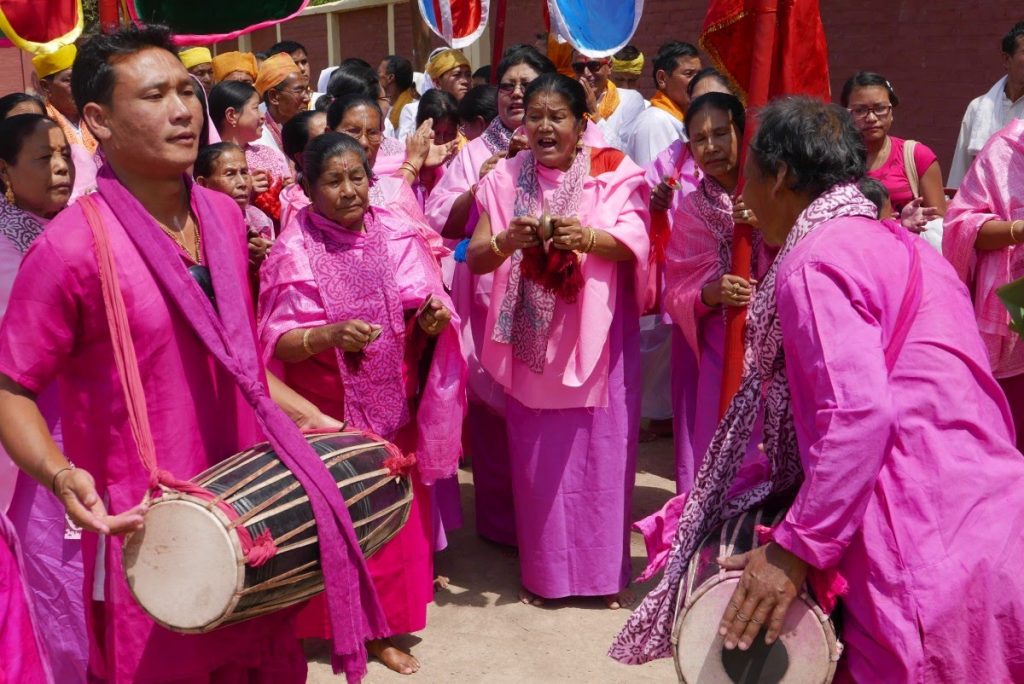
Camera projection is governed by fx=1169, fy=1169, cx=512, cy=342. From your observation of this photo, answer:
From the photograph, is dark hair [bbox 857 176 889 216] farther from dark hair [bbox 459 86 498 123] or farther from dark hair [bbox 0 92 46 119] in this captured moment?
dark hair [bbox 0 92 46 119]

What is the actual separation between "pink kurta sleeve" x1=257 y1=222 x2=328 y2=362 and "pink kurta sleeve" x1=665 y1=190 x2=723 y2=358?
152 centimetres

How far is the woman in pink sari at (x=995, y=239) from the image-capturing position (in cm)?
472

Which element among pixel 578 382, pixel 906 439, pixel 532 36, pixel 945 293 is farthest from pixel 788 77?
pixel 532 36

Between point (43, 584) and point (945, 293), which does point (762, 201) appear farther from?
point (43, 584)

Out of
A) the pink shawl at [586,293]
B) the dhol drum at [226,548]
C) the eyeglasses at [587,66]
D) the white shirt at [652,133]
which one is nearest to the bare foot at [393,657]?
the pink shawl at [586,293]

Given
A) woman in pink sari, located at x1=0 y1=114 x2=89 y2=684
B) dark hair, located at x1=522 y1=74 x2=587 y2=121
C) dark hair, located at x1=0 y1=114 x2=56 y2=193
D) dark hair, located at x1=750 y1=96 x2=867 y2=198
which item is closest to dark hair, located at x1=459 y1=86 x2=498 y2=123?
dark hair, located at x1=522 y1=74 x2=587 y2=121

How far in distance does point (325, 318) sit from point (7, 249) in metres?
1.06

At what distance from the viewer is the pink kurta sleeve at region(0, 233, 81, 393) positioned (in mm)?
2500

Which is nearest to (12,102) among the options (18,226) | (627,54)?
(18,226)

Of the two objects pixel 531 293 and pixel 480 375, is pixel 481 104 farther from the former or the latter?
pixel 531 293

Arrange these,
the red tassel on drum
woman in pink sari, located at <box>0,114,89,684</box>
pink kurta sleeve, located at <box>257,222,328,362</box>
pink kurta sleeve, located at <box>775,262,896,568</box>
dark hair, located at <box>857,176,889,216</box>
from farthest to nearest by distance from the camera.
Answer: dark hair, located at <box>857,176,889,216</box>, pink kurta sleeve, located at <box>257,222,328,362</box>, woman in pink sari, located at <box>0,114,89,684</box>, the red tassel on drum, pink kurta sleeve, located at <box>775,262,896,568</box>

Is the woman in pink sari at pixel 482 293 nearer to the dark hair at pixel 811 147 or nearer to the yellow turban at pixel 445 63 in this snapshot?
the dark hair at pixel 811 147

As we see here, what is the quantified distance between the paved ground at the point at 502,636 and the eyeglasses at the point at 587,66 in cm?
349

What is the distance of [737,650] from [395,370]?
2092 mm
